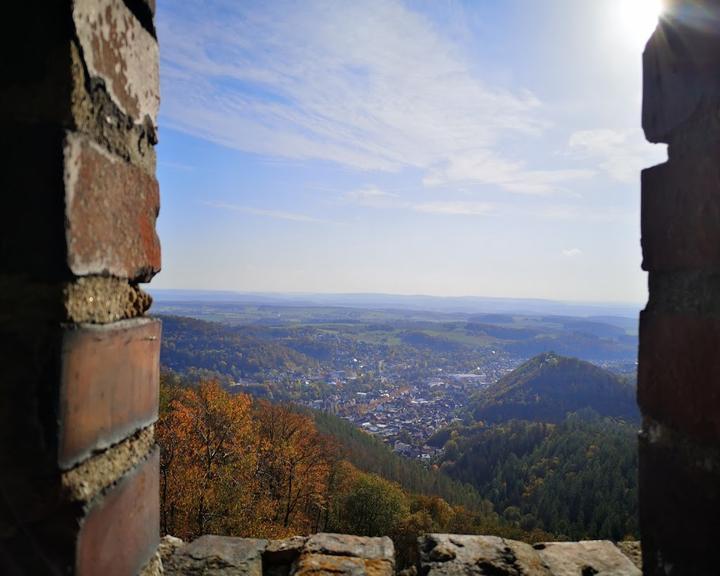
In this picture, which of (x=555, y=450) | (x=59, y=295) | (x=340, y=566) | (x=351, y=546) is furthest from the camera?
(x=555, y=450)

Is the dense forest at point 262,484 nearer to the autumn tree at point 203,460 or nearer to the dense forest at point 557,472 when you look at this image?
the autumn tree at point 203,460

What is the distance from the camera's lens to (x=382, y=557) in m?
2.53

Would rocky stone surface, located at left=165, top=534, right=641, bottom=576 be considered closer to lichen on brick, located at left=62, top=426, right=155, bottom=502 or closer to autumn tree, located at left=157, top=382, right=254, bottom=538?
lichen on brick, located at left=62, top=426, right=155, bottom=502

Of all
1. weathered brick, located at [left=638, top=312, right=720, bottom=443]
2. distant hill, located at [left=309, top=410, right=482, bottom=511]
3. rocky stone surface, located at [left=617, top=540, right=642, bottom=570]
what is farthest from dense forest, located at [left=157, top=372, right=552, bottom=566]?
weathered brick, located at [left=638, top=312, right=720, bottom=443]

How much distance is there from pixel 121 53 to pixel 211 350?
336 ft

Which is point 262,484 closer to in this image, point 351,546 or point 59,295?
point 351,546

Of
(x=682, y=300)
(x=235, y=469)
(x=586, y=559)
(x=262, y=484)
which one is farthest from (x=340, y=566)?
(x=262, y=484)

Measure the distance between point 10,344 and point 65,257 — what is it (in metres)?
0.17

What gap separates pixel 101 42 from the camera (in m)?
0.97

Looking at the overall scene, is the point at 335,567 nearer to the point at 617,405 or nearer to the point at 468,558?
the point at 468,558

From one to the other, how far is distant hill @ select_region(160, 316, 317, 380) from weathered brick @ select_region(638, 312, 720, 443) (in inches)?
3482

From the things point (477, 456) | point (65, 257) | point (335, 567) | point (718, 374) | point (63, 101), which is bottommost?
point (477, 456)

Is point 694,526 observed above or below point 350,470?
above

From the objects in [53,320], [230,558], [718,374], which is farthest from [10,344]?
[230,558]
